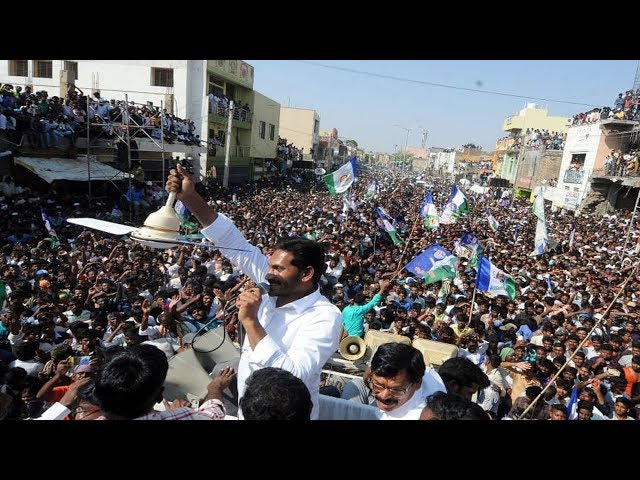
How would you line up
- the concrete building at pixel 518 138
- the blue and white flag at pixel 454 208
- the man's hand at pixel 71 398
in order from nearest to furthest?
1. the man's hand at pixel 71 398
2. the blue and white flag at pixel 454 208
3. the concrete building at pixel 518 138

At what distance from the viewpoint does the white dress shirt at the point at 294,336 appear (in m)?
1.78

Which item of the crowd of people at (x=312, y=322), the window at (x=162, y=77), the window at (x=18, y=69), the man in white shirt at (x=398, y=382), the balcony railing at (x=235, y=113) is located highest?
the window at (x=162, y=77)

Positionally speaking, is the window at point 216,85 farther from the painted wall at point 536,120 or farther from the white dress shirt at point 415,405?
the painted wall at point 536,120

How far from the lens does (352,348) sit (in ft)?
15.2

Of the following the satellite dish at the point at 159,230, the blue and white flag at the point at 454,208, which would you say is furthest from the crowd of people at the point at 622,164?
the satellite dish at the point at 159,230

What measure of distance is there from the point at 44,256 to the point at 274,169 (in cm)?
2819

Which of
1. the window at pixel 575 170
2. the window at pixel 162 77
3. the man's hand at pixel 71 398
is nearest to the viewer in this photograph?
the man's hand at pixel 71 398

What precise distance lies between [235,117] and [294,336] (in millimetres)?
26803

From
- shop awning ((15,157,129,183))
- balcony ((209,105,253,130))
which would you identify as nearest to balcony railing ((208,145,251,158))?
balcony ((209,105,253,130))

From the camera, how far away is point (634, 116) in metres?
23.5

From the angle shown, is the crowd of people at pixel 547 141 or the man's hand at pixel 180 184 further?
the crowd of people at pixel 547 141

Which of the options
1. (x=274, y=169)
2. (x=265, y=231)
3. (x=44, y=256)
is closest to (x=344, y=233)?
(x=265, y=231)

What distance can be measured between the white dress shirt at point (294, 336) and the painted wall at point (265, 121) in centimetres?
2925

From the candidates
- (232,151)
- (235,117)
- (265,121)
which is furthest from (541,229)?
(265,121)
